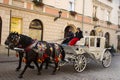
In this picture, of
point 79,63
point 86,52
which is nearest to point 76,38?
point 86,52

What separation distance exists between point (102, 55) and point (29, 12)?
358 inches

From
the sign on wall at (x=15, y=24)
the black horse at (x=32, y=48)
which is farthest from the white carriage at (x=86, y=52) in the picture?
the sign on wall at (x=15, y=24)

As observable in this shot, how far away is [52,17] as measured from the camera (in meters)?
21.9

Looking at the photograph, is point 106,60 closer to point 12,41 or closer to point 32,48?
point 32,48

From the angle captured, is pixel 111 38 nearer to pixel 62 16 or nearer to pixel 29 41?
pixel 62 16

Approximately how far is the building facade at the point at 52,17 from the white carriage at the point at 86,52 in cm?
774

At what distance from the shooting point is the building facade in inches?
714

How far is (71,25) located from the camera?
2477 centimetres

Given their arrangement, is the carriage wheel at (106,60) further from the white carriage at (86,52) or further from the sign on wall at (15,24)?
the sign on wall at (15,24)

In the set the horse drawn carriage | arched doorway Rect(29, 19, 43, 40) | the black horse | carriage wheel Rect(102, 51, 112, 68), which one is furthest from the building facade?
the black horse

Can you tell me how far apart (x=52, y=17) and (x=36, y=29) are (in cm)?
199

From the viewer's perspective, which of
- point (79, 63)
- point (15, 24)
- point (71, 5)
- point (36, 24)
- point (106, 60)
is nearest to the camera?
point (79, 63)

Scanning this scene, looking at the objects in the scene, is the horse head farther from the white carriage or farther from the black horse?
the white carriage

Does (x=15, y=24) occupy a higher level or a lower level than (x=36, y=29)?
higher
